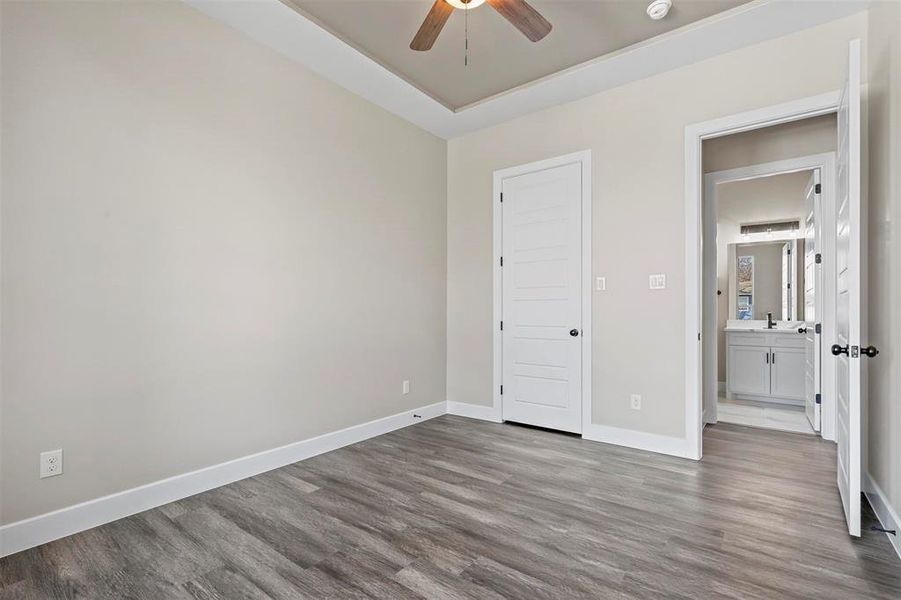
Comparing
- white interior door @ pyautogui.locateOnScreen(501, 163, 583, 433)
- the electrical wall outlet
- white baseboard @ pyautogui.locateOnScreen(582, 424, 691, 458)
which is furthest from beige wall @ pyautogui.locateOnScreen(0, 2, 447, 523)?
white baseboard @ pyautogui.locateOnScreen(582, 424, 691, 458)

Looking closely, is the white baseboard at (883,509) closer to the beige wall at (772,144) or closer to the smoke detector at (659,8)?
the beige wall at (772,144)

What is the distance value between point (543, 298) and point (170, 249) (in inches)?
115

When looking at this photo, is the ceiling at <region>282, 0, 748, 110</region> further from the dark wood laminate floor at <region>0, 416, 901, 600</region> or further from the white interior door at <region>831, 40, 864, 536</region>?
the dark wood laminate floor at <region>0, 416, 901, 600</region>

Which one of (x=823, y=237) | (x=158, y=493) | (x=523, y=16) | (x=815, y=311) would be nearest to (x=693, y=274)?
(x=823, y=237)

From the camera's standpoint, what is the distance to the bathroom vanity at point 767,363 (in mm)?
4984

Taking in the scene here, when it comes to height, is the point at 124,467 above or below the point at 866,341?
below

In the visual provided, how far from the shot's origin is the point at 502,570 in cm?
181

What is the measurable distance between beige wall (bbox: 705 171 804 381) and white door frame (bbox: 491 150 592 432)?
2450 millimetres

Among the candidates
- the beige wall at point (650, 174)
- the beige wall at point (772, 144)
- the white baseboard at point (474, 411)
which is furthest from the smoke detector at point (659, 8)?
the white baseboard at point (474, 411)

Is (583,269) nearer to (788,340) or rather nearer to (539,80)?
(539,80)

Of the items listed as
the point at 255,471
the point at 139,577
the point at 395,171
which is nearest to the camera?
the point at 139,577

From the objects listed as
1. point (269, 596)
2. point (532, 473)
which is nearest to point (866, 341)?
point (532, 473)

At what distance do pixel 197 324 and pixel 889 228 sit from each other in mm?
3843

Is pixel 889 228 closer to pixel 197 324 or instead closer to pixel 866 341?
pixel 866 341
